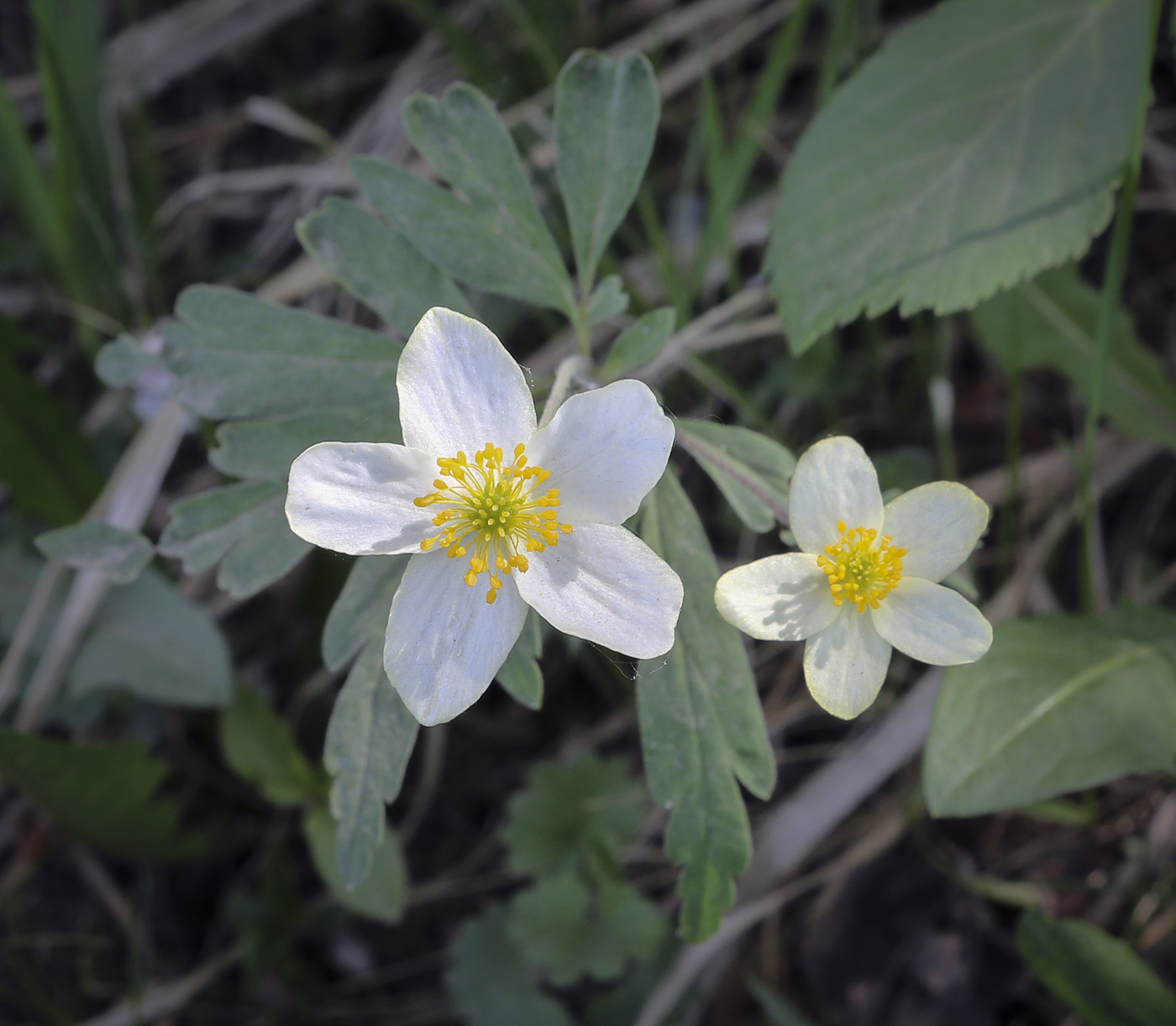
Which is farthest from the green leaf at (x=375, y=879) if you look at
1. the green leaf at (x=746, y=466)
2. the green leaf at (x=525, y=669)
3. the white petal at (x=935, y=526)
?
the white petal at (x=935, y=526)

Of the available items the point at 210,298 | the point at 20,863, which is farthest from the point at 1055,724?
the point at 20,863

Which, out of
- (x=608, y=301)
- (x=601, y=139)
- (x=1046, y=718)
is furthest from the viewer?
(x=1046, y=718)

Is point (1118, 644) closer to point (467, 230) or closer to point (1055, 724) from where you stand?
point (1055, 724)

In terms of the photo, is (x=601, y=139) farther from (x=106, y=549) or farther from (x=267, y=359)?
(x=106, y=549)

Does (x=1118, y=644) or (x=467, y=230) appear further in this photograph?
(x=1118, y=644)

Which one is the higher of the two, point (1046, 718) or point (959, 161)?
point (959, 161)

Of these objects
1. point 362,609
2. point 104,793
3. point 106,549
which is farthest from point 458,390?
point 104,793
